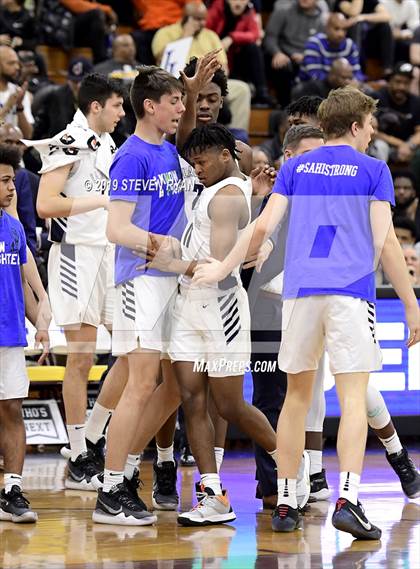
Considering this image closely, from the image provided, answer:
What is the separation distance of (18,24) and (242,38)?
105 inches

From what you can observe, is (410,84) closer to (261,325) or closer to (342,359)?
(261,325)

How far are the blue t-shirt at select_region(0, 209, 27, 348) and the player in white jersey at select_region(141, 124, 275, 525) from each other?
29.5 inches

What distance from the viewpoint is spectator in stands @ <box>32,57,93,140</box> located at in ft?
40.1

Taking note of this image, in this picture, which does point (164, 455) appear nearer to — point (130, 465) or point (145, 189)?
point (130, 465)

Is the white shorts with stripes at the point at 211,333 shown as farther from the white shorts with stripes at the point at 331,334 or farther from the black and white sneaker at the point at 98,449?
the black and white sneaker at the point at 98,449

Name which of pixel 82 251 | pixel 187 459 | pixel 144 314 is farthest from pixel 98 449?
pixel 144 314

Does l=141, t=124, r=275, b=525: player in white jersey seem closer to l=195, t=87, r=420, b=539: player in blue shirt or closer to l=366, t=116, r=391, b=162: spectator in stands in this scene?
l=195, t=87, r=420, b=539: player in blue shirt

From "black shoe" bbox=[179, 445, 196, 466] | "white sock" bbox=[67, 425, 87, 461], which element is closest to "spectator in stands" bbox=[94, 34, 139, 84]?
"black shoe" bbox=[179, 445, 196, 466]

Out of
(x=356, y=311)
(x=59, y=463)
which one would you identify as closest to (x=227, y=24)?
(x=59, y=463)

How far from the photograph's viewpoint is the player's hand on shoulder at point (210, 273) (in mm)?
6324

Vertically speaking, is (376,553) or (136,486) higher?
(376,553)

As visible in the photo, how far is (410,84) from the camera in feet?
50.8

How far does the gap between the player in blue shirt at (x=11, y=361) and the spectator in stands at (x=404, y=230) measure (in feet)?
17.7

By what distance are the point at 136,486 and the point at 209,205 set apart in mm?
1553
